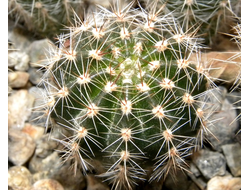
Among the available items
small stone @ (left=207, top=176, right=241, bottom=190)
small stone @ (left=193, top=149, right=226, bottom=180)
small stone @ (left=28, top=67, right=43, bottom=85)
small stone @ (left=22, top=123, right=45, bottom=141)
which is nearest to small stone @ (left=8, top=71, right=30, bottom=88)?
small stone @ (left=28, top=67, right=43, bottom=85)

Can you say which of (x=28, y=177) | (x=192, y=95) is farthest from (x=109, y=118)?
(x=28, y=177)

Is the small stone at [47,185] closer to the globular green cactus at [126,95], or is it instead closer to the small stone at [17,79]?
the globular green cactus at [126,95]

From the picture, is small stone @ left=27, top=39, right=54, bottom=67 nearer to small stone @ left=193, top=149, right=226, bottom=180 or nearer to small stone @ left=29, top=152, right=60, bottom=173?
small stone @ left=29, top=152, right=60, bottom=173

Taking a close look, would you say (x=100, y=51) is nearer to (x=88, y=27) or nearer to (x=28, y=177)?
(x=88, y=27)

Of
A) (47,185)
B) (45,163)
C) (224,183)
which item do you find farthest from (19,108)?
(224,183)

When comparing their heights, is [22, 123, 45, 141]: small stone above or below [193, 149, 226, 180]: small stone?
below

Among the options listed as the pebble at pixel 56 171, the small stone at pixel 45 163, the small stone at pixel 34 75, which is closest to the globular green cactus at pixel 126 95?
the pebble at pixel 56 171
